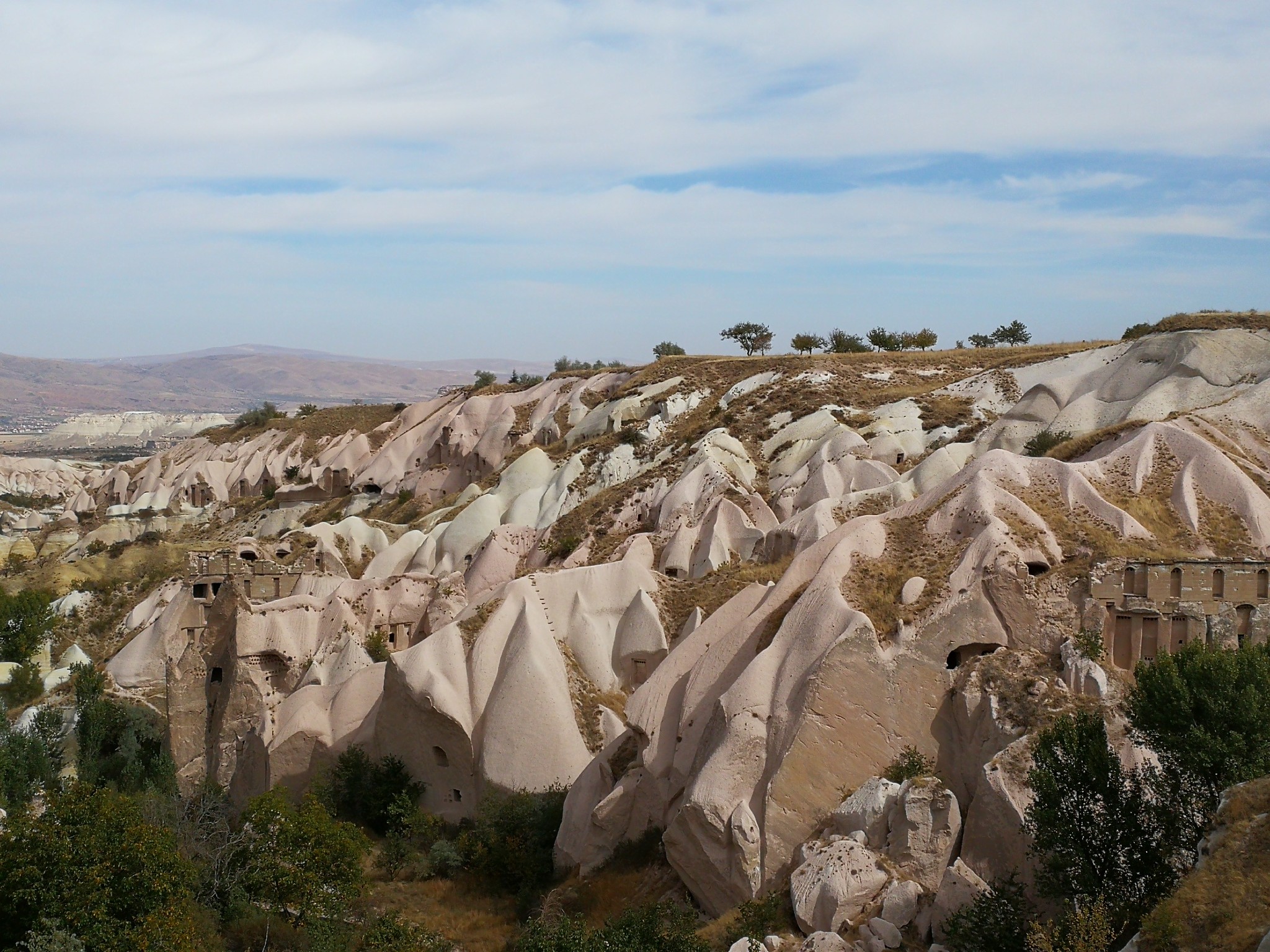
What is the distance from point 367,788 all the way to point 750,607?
26.3ft

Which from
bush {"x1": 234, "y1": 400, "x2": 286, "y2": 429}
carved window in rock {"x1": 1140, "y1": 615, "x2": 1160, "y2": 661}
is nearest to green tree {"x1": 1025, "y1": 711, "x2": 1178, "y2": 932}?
carved window in rock {"x1": 1140, "y1": 615, "x2": 1160, "y2": 661}

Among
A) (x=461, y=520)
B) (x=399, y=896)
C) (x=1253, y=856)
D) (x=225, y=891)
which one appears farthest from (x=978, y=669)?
(x=461, y=520)

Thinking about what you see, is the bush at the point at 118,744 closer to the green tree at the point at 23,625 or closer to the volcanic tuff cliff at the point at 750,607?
the volcanic tuff cliff at the point at 750,607

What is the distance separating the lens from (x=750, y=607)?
20.5m

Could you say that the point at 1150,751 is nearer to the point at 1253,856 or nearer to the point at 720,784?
the point at 1253,856

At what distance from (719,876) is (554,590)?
938cm

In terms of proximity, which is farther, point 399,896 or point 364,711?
point 364,711

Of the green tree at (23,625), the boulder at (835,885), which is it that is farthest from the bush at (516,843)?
the green tree at (23,625)

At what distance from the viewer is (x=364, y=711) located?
23.9 metres

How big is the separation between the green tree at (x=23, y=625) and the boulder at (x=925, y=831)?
3215 centimetres

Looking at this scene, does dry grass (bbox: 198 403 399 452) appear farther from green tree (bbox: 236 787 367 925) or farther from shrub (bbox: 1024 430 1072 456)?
green tree (bbox: 236 787 367 925)

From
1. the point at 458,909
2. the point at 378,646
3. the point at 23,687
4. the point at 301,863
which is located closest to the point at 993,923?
the point at 458,909

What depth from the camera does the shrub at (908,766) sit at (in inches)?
626

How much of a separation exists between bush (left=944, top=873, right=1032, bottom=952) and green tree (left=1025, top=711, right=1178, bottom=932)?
35 cm
